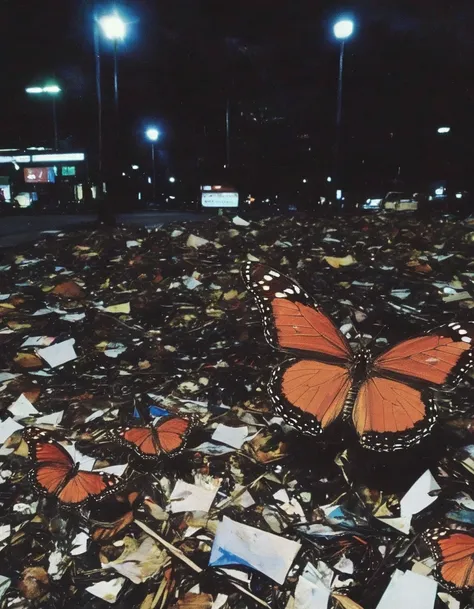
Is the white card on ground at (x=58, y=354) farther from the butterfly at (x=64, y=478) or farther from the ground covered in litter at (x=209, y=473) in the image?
the butterfly at (x=64, y=478)

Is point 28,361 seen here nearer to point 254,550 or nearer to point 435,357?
point 254,550

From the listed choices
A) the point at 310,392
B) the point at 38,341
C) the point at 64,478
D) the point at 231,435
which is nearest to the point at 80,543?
the point at 64,478

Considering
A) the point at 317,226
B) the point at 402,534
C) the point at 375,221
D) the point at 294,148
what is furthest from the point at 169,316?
the point at 294,148

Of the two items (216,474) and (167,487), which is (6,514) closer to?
(167,487)

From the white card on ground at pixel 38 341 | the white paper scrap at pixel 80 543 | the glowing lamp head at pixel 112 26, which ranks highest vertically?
the glowing lamp head at pixel 112 26

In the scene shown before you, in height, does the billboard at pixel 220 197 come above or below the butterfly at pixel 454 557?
above

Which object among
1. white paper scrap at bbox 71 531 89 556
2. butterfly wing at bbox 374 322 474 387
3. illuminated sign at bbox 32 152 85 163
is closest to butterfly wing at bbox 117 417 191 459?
white paper scrap at bbox 71 531 89 556

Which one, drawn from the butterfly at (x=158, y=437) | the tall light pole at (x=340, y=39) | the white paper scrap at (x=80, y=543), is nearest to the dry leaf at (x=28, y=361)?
the butterfly at (x=158, y=437)
